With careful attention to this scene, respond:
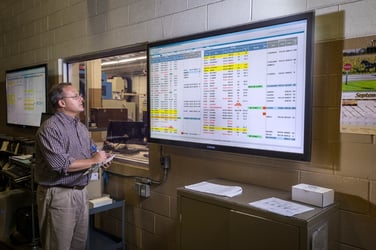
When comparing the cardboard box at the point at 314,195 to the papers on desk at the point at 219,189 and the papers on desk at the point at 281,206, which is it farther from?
the papers on desk at the point at 219,189

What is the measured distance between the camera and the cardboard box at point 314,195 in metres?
1.60

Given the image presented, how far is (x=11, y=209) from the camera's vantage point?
374 centimetres

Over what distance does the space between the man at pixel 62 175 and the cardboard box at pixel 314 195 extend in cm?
143

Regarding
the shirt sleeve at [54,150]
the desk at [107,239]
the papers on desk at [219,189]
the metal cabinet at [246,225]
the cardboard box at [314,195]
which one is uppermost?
the shirt sleeve at [54,150]

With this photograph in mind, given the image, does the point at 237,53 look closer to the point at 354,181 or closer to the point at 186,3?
the point at 186,3

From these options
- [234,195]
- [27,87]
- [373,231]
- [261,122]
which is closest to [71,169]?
[234,195]

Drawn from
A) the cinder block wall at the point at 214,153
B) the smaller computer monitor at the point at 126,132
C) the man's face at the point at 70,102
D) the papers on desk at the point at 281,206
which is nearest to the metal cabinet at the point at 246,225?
the papers on desk at the point at 281,206

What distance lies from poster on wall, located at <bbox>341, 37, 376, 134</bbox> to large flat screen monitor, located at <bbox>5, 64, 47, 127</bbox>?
3498mm

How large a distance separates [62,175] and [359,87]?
1.99 m

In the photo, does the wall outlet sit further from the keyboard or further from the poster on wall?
the poster on wall

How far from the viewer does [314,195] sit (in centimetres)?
161

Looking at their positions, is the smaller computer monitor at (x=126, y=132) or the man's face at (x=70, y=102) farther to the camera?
the smaller computer monitor at (x=126, y=132)

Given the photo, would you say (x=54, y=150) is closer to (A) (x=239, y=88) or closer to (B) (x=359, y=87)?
(A) (x=239, y=88)

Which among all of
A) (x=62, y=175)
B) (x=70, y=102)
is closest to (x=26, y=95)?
(x=70, y=102)
